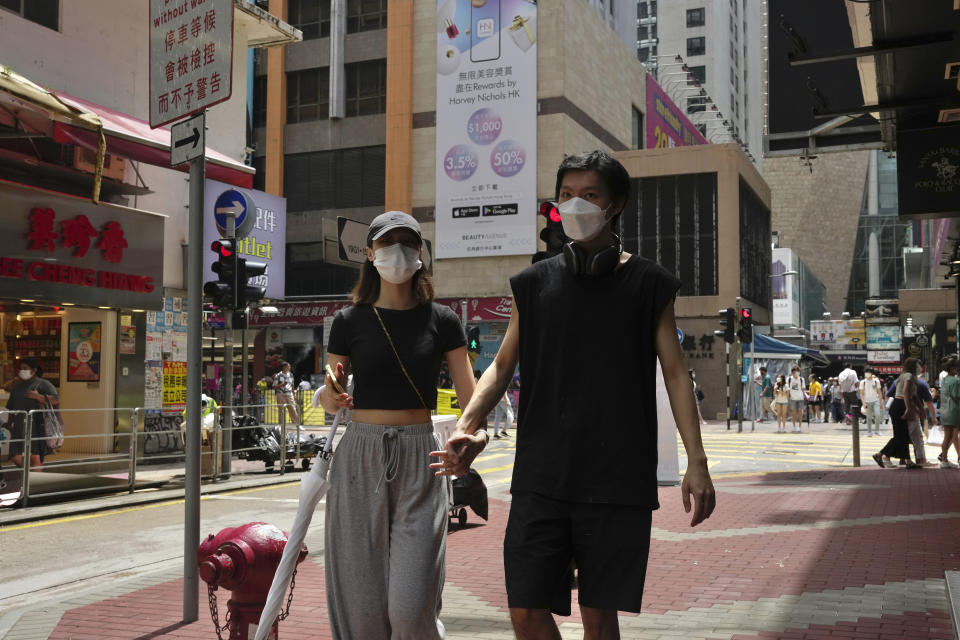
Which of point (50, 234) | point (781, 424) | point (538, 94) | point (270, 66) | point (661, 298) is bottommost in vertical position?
point (781, 424)

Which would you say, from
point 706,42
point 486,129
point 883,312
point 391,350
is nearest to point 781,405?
point 486,129

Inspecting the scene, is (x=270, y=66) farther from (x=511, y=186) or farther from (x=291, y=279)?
(x=511, y=186)

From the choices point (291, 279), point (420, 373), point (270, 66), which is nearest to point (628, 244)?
point (291, 279)

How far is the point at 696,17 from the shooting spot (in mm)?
87000

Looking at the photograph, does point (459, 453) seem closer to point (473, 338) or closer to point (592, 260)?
point (592, 260)

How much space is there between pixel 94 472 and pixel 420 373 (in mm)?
10563

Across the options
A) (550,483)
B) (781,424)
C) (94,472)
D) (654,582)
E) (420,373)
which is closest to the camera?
(550,483)

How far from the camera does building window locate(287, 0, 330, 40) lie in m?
44.3

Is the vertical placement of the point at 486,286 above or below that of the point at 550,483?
above

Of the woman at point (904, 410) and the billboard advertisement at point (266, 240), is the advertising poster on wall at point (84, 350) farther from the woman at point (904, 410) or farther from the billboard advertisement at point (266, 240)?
the woman at point (904, 410)

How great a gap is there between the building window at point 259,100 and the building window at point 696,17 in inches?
2046

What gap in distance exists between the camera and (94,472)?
13.0 metres

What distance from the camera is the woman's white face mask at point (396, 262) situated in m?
3.84

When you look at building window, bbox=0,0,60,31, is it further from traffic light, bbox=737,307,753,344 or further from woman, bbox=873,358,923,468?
traffic light, bbox=737,307,753,344
